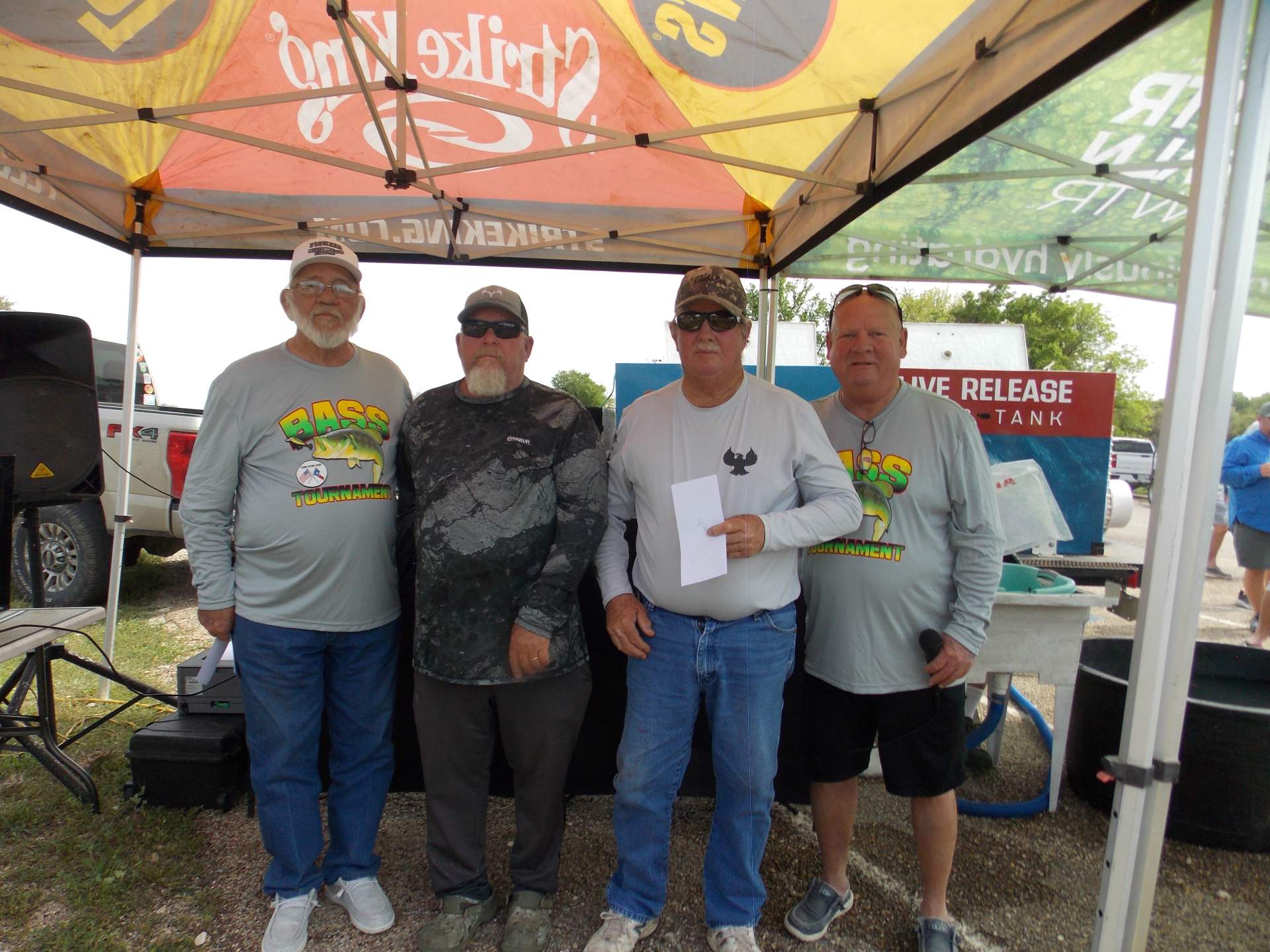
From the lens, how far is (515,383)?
225 cm

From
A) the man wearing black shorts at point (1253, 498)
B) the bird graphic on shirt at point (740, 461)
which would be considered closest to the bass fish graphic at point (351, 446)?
the bird graphic on shirt at point (740, 461)

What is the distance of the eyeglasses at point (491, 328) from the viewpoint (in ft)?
7.07

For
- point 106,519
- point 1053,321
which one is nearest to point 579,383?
point 1053,321

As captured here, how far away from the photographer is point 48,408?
3.42m

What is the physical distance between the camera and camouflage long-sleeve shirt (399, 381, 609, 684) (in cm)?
210

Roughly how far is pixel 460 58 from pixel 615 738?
307 cm

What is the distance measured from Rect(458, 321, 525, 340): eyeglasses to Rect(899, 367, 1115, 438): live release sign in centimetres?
355

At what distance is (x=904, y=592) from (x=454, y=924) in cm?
173

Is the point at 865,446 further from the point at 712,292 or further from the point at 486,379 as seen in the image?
the point at 486,379

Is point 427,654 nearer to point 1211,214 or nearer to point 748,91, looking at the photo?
point 1211,214

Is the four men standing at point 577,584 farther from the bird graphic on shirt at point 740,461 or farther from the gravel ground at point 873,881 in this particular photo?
the gravel ground at point 873,881

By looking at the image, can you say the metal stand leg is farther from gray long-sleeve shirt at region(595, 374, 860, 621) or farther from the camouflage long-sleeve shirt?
gray long-sleeve shirt at region(595, 374, 860, 621)

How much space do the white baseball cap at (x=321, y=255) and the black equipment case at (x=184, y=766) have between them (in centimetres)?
191

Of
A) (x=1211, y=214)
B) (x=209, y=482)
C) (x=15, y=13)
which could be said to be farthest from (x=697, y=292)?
(x=15, y=13)
